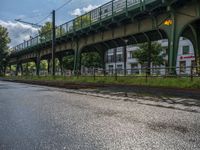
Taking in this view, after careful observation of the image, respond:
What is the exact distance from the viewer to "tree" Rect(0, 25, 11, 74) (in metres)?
66.4

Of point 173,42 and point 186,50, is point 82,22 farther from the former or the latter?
point 186,50

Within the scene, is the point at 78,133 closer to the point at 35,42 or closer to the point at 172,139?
the point at 172,139

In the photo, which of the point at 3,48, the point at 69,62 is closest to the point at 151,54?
the point at 69,62

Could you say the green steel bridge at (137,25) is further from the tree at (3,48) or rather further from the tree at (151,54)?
the tree at (3,48)

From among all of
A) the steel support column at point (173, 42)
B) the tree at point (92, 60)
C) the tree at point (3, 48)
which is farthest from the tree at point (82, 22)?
the tree at point (3, 48)

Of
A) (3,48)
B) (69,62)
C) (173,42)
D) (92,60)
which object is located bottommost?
(173,42)

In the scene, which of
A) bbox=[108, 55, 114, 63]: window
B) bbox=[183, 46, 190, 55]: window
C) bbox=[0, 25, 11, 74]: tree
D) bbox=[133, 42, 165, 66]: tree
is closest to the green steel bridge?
bbox=[133, 42, 165, 66]: tree

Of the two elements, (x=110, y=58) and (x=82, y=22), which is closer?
(x=82, y=22)

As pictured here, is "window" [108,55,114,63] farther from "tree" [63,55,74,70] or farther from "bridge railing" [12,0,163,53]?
"bridge railing" [12,0,163,53]

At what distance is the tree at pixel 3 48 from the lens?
218 feet

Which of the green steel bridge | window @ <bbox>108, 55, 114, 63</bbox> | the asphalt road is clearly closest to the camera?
the asphalt road

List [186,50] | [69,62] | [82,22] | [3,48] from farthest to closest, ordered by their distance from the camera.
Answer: [3,48] → [69,62] → [186,50] → [82,22]

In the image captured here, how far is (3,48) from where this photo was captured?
66.9m

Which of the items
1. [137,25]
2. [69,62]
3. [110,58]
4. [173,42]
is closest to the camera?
[173,42]
